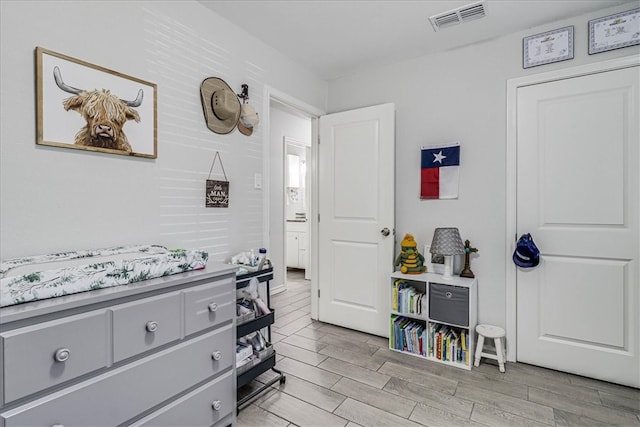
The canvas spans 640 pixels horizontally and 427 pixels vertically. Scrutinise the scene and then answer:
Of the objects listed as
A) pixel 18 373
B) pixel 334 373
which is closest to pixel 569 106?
pixel 334 373

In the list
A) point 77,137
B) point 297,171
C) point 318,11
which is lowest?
point 77,137

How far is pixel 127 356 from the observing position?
1.25 metres

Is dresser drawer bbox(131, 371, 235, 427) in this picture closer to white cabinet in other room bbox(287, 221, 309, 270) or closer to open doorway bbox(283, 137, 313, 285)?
open doorway bbox(283, 137, 313, 285)

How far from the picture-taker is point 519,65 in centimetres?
248

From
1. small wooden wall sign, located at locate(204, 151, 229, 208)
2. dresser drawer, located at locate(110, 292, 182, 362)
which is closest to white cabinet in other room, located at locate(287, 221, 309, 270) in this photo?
small wooden wall sign, located at locate(204, 151, 229, 208)

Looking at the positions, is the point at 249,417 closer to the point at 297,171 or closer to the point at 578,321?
the point at 578,321

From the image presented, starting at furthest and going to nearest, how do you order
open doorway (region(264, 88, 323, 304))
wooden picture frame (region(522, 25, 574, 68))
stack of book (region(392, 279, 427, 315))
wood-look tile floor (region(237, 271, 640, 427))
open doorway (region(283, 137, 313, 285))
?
open doorway (region(283, 137, 313, 285)) < open doorway (region(264, 88, 323, 304)) < stack of book (region(392, 279, 427, 315)) < wooden picture frame (region(522, 25, 574, 68)) < wood-look tile floor (region(237, 271, 640, 427))

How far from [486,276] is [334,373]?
4.74 ft

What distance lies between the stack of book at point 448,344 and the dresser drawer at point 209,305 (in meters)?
1.66

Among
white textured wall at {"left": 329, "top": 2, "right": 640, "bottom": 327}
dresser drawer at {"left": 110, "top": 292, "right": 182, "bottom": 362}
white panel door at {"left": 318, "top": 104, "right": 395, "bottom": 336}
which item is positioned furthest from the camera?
white panel door at {"left": 318, "top": 104, "right": 395, "bottom": 336}

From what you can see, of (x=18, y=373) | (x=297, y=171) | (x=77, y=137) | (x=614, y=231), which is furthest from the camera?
(x=297, y=171)

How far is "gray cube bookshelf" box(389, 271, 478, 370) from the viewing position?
240cm

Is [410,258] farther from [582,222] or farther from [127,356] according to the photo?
[127,356]

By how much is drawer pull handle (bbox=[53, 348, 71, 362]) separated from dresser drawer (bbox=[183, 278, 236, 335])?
0.45 metres
